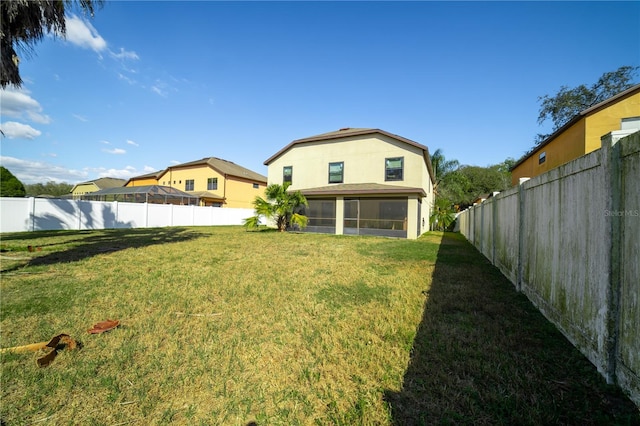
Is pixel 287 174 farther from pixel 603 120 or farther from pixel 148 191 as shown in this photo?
pixel 603 120

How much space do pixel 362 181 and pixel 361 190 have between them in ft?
6.77

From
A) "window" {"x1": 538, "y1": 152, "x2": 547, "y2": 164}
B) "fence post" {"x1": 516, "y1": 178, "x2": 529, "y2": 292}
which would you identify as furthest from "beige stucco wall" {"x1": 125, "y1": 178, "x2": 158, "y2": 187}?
"fence post" {"x1": 516, "y1": 178, "x2": 529, "y2": 292}

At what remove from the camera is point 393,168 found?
58.4 ft

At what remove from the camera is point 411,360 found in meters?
2.73

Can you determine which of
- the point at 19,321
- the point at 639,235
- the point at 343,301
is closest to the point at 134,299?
the point at 19,321

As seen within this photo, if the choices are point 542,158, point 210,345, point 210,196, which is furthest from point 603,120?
point 210,196

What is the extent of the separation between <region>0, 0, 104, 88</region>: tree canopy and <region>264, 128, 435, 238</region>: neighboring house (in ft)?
45.8

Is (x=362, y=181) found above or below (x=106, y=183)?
below

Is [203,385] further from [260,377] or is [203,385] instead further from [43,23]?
[43,23]

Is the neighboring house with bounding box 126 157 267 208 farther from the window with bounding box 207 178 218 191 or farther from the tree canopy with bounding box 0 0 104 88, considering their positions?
the tree canopy with bounding box 0 0 104 88

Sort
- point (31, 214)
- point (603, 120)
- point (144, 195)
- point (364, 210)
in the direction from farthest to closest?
point (144, 195) → point (364, 210) → point (31, 214) → point (603, 120)

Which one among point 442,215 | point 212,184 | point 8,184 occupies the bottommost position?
point 442,215

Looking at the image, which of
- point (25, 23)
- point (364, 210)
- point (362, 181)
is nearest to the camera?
point (25, 23)

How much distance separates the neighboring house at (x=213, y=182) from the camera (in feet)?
110
